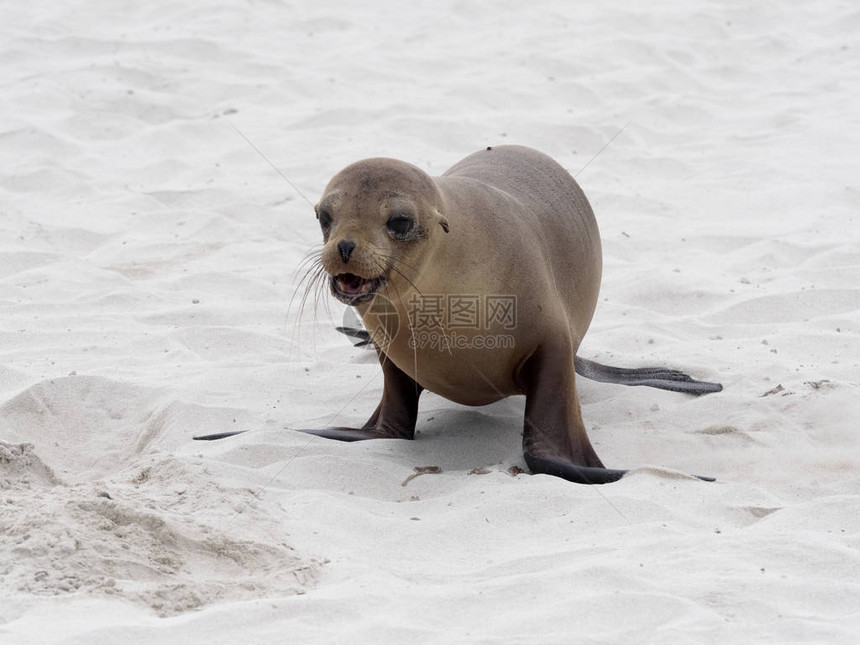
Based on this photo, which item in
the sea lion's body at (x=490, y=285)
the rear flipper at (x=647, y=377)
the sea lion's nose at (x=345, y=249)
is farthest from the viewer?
the rear flipper at (x=647, y=377)

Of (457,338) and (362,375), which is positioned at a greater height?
(457,338)

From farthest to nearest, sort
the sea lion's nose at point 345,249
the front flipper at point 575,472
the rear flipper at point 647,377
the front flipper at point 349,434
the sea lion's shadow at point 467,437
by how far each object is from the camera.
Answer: the rear flipper at point 647,377, the front flipper at point 349,434, the sea lion's shadow at point 467,437, the front flipper at point 575,472, the sea lion's nose at point 345,249

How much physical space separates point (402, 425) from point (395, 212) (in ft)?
2.83

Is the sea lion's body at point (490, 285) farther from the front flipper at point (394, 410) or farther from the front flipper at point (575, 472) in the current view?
the front flipper at point (575, 472)

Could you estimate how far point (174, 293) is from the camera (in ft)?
17.6

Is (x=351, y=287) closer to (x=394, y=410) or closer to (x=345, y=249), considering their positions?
(x=345, y=249)

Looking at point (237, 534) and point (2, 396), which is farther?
point (2, 396)

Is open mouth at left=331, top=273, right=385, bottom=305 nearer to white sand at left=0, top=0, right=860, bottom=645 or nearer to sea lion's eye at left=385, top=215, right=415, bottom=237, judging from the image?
sea lion's eye at left=385, top=215, right=415, bottom=237

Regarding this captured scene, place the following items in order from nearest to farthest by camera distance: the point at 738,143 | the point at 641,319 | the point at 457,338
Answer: the point at 457,338, the point at 641,319, the point at 738,143

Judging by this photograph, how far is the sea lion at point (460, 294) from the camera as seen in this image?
334 centimetres

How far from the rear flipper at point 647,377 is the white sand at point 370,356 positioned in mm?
79

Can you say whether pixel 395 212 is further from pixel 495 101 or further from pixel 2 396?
pixel 495 101

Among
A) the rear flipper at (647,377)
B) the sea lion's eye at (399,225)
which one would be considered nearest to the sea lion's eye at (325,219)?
the sea lion's eye at (399,225)

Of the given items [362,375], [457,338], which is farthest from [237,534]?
[362,375]
